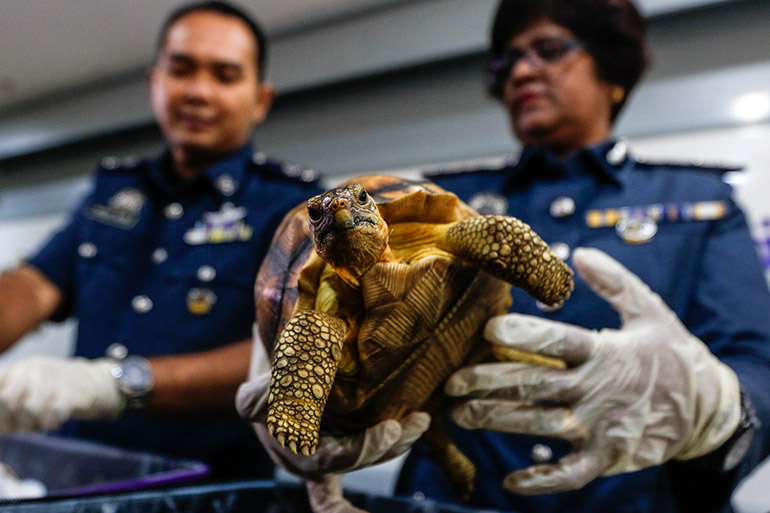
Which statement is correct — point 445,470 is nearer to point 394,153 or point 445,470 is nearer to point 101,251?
point 101,251

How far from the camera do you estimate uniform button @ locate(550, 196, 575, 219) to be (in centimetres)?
88

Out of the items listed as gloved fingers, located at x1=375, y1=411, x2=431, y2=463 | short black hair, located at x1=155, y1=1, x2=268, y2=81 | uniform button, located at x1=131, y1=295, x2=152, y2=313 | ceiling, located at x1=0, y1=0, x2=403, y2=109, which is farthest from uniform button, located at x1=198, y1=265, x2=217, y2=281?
gloved fingers, located at x1=375, y1=411, x2=431, y2=463

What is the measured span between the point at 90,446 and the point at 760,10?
66.6 inches

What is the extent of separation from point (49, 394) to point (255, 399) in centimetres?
56

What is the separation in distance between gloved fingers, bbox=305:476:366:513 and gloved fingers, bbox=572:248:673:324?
353 mm

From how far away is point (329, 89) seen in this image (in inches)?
80.9

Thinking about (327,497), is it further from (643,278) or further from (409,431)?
(643,278)

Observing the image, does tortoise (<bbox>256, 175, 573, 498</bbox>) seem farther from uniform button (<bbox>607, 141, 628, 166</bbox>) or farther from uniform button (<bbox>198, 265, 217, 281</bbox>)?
uniform button (<bbox>198, 265, 217, 281</bbox>)

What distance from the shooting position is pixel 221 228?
45.9 inches

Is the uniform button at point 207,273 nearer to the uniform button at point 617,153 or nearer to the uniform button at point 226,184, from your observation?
the uniform button at point 226,184

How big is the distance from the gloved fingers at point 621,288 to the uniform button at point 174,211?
871 millimetres

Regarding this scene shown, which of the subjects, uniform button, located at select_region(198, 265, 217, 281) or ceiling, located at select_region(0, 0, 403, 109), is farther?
ceiling, located at select_region(0, 0, 403, 109)

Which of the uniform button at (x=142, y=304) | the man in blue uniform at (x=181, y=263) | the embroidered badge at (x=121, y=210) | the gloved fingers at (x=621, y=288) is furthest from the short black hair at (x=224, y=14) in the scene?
the gloved fingers at (x=621, y=288)

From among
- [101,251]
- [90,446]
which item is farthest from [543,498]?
[101,251]
